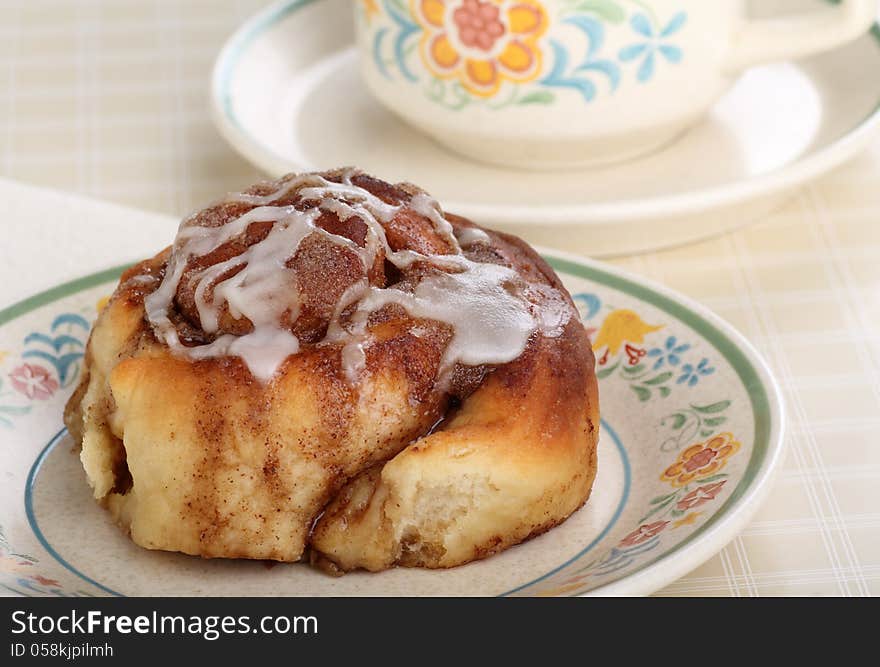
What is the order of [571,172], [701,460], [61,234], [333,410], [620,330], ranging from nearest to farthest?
[333,410], [701,460], [620,330], [61,234], [571,172]

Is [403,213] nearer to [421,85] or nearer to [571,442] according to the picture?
[571,442]

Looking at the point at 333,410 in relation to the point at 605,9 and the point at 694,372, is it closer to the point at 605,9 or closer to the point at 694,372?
the point at 694,372

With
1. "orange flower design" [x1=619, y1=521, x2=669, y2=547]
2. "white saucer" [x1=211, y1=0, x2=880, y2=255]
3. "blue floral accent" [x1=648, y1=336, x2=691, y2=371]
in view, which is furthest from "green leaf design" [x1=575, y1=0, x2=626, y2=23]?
"orange flower design" [x1=619, y1=521, x2=669, y2=547]

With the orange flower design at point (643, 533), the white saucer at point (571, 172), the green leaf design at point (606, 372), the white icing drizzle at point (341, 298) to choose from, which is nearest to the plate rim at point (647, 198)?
the white saucer at point (571, 172)

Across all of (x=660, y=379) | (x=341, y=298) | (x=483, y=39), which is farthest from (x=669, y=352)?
(x=483, y=39)
